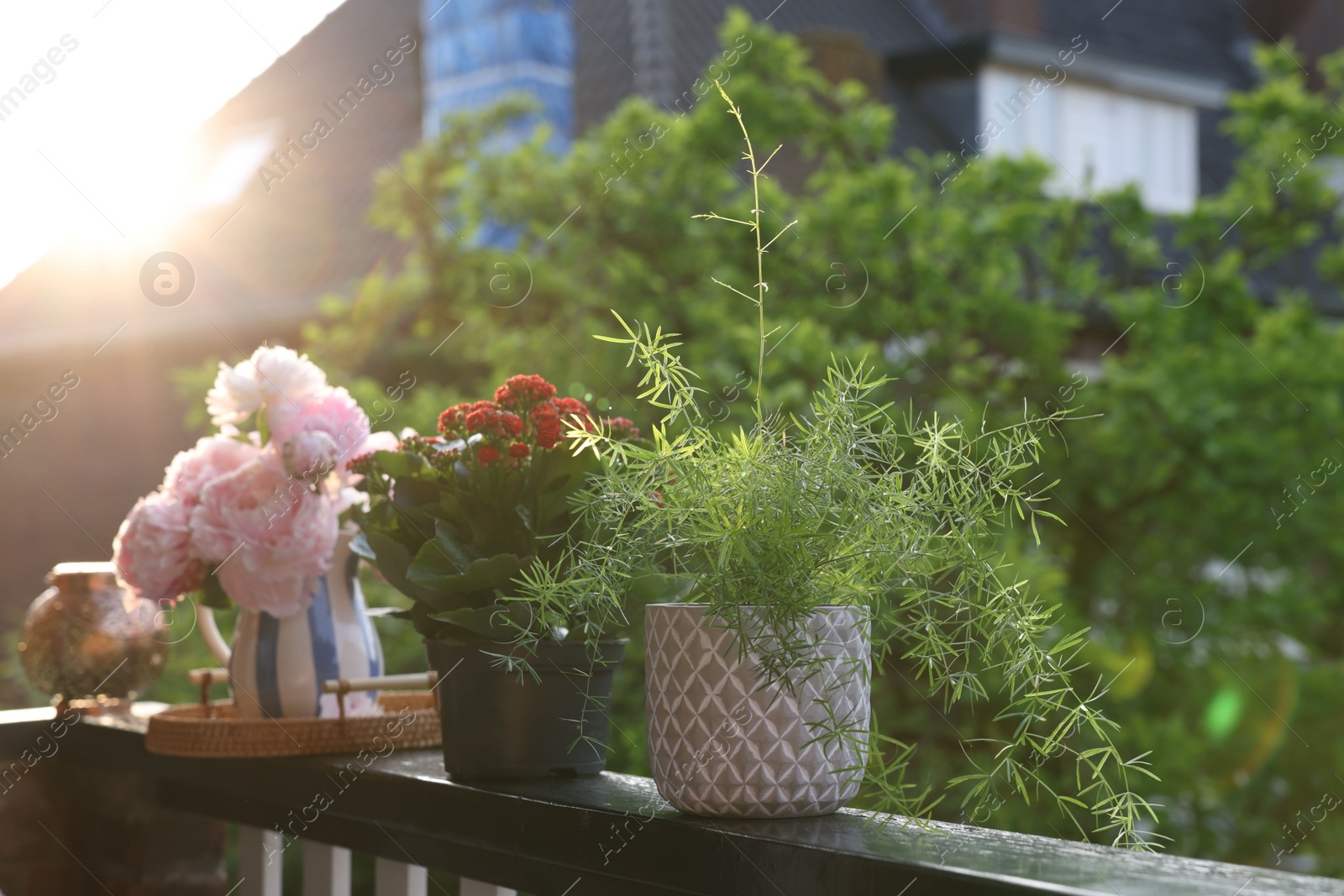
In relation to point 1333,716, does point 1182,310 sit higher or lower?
higher

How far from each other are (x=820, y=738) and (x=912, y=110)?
9096 mm

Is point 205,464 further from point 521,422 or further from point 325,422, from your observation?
point 521,422

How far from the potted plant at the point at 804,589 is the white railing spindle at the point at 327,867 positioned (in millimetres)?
736

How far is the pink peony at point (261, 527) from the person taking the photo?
165cm

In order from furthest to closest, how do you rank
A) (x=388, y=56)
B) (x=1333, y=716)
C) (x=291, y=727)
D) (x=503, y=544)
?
1. (x=388, y=56)
2. (x=1333, y=716)
3. (x=291, y=727)
4. (x=503, y=544)

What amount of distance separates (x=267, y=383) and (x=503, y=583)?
0.51 metres

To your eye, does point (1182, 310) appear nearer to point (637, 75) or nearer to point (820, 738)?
point (820, 738)

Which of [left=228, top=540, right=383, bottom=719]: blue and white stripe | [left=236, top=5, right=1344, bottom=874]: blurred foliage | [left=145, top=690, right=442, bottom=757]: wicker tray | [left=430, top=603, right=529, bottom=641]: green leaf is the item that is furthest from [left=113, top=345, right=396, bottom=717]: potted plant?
[left=236, top=5, right=1344, bottom=874]: blurred foliage

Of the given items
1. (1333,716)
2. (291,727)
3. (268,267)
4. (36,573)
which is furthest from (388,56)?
(291,727)

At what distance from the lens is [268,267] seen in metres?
9.43

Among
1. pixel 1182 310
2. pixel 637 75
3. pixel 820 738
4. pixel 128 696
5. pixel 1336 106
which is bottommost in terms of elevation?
pixel 128 696

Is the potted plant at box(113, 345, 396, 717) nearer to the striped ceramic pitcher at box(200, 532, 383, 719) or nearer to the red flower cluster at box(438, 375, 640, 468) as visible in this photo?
the striped ceramic pitcher at box(200, 532, 383, 719)

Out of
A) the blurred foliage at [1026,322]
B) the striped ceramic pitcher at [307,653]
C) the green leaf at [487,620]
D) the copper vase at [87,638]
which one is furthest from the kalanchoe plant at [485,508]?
the blurred foliage at [1026,322]

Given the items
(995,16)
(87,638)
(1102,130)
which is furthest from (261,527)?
(995,16)
